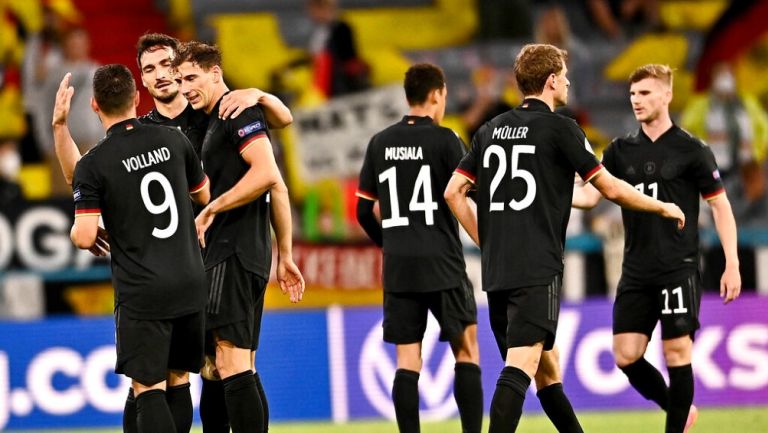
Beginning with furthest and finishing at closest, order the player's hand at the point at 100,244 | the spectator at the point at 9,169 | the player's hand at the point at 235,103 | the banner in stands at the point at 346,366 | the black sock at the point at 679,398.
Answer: the spectator at the point at 9,169
the banner in stands at the point at 346,366
the black sock at the point at 679,398
the player's hand at the point at 235,103
the player's hand at the point at 100,244

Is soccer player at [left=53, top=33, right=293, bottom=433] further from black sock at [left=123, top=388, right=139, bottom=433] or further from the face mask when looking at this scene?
the face mask

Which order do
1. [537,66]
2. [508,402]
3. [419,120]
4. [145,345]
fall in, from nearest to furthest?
[145,345] → [508,402] → [537,66] → [419,120]

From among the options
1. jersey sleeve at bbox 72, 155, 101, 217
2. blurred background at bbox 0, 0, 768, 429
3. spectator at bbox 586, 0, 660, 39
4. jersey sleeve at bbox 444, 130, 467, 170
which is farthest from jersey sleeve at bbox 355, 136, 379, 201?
spectator at bbox 586, 0, 660, 39

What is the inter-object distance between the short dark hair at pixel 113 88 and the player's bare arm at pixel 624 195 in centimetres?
213

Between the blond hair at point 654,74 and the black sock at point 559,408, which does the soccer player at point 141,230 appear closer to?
the black sock at point 559,408

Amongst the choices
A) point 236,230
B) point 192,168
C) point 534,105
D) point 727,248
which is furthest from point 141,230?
point 727,248

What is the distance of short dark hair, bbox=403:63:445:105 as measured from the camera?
743cm

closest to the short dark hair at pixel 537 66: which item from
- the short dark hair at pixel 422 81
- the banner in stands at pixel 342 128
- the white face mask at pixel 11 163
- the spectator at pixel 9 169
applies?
the short dark hair at pixel 422 81

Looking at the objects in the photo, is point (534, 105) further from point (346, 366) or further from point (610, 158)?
point (346, 366)

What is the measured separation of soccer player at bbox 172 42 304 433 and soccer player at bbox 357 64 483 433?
0.90 m

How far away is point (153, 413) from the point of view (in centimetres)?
587

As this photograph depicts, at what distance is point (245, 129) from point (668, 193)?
2.34 metres

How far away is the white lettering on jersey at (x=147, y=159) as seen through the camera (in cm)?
584

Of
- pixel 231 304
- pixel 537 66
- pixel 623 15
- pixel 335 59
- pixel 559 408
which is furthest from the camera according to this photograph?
pixel 623 15
